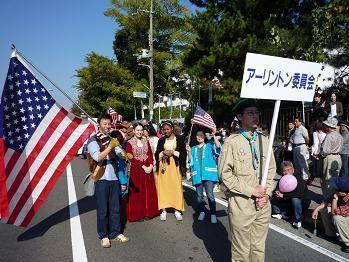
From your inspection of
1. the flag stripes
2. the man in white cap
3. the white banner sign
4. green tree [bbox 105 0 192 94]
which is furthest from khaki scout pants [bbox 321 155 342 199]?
green tree [bbox 105 0 192 94]

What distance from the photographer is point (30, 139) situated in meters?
4.86

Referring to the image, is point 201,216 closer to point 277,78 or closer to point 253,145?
point 253,145

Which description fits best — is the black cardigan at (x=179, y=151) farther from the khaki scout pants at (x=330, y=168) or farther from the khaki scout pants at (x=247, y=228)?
the khaki scout pants at (x=247, y=228)

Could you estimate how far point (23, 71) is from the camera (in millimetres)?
4773

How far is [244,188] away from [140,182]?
3.46 metres

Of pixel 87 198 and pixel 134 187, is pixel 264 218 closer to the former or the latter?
pixel 134 187

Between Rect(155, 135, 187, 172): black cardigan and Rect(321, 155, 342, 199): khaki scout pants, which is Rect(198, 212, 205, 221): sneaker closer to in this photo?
Rect(155, 135, 187, 172): black cardigan

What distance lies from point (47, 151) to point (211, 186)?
112 inches

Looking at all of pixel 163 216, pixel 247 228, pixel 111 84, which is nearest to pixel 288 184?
pixel 163 216

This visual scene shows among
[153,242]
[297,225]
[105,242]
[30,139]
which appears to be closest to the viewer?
[30,139]

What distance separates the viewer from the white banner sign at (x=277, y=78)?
3.34m

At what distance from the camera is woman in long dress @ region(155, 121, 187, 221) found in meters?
6.55

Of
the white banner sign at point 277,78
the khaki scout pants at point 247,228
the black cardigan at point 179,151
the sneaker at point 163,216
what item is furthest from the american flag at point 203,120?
the khaki scout pants at point 247,228

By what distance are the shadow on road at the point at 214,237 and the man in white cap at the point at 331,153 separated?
2.10 metres
